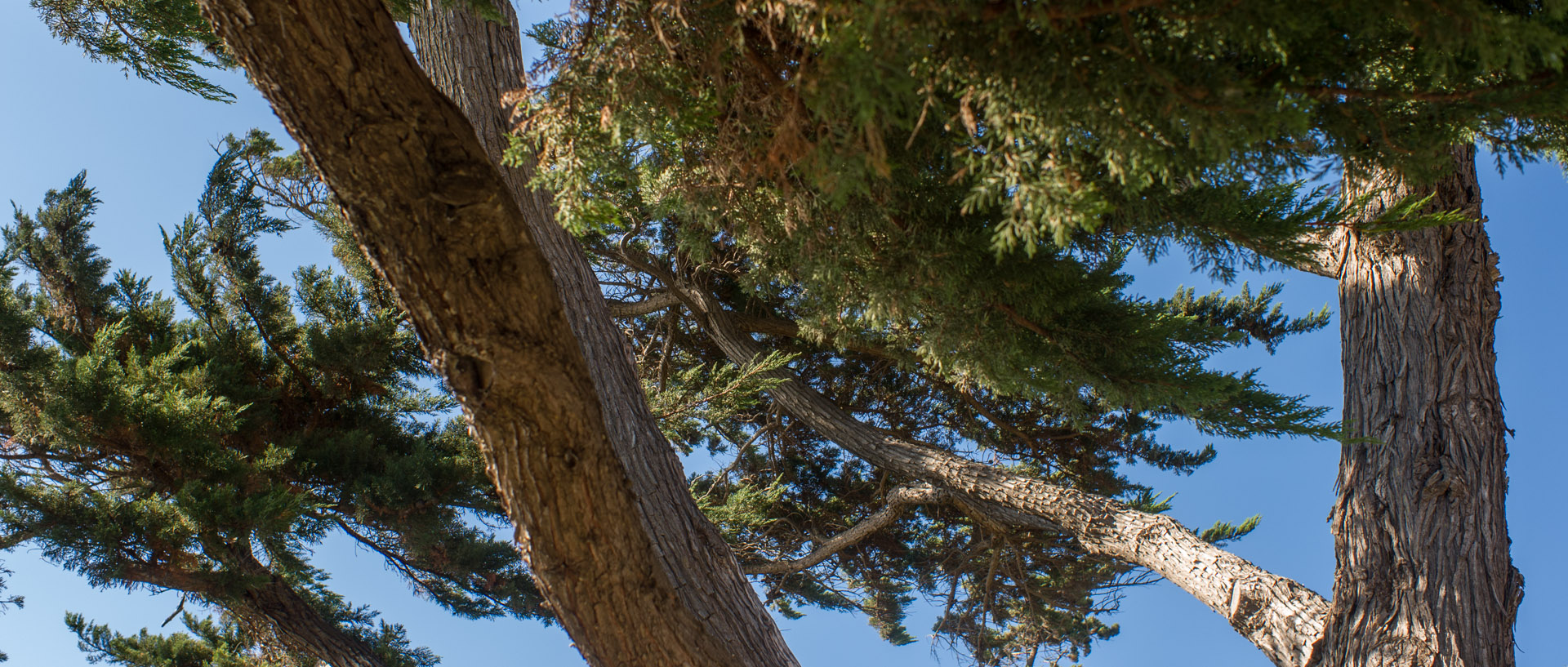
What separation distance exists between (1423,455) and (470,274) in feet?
13.6

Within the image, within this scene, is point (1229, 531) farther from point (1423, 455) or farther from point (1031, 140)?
point (1031, 140)

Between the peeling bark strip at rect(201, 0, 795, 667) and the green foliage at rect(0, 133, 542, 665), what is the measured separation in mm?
2932

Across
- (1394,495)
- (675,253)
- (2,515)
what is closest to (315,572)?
(2,515)

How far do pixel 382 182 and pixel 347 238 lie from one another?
430 centimetres

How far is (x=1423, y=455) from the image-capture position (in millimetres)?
3467

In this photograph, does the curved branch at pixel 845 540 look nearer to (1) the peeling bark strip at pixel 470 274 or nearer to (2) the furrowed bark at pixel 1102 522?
(2) the furrowed bark at pixel 1102 522

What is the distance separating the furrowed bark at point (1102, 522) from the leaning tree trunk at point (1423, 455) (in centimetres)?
22

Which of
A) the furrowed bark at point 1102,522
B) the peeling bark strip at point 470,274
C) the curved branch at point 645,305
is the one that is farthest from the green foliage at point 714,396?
the peeling bark strip at point 470,274

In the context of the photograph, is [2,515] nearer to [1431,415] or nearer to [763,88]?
[763,88]

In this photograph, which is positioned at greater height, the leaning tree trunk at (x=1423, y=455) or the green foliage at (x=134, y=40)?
the green foliage at (x=134, y=40)

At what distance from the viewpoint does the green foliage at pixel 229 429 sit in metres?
4.25

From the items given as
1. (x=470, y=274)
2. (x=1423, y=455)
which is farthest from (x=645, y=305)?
(x=1423, y=455)

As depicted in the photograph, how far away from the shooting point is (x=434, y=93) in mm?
1862

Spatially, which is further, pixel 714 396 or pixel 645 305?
pixel 645 305
